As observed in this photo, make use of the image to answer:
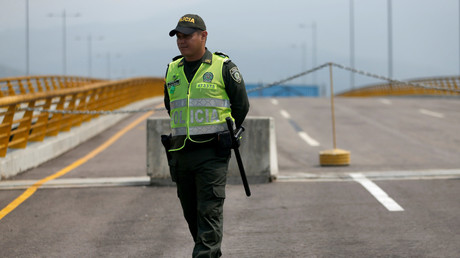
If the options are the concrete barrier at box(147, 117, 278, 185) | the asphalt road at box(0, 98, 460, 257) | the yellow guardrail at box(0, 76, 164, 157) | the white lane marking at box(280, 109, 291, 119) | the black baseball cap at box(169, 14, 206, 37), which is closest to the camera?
the black baseball cap at box(169, 14, 206, 37)

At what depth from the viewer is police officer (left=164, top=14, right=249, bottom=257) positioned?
4.92 metres

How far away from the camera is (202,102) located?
5.01 metres

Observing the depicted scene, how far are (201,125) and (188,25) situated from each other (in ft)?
2.32

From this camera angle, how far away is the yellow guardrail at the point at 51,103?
479 inches

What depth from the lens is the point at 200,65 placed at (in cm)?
505

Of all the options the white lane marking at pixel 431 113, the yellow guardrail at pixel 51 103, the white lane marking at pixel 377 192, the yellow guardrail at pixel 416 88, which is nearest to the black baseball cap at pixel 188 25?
the white lane marking at pixel 377 192

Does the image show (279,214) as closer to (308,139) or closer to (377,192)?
(377,192)

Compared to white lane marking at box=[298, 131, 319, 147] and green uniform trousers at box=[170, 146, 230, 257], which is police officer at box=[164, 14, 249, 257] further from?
white lane marking at box=[298, 131, 319, 147]

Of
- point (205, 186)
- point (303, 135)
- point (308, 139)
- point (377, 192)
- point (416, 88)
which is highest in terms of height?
point (416, 88)

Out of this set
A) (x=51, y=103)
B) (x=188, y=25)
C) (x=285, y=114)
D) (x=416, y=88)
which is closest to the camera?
(x=188, y=25)

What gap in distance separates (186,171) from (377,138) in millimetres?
13534

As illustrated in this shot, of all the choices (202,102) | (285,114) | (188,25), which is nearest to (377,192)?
(202,102)

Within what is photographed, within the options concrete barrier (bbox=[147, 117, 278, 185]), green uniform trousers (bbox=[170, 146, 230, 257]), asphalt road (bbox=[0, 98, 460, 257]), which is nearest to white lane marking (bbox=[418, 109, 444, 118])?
asphalt road (bbox=[0, 98, 460, 257])

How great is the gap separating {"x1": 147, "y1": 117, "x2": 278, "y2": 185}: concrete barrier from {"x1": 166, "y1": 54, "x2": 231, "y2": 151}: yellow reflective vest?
16.5ft
